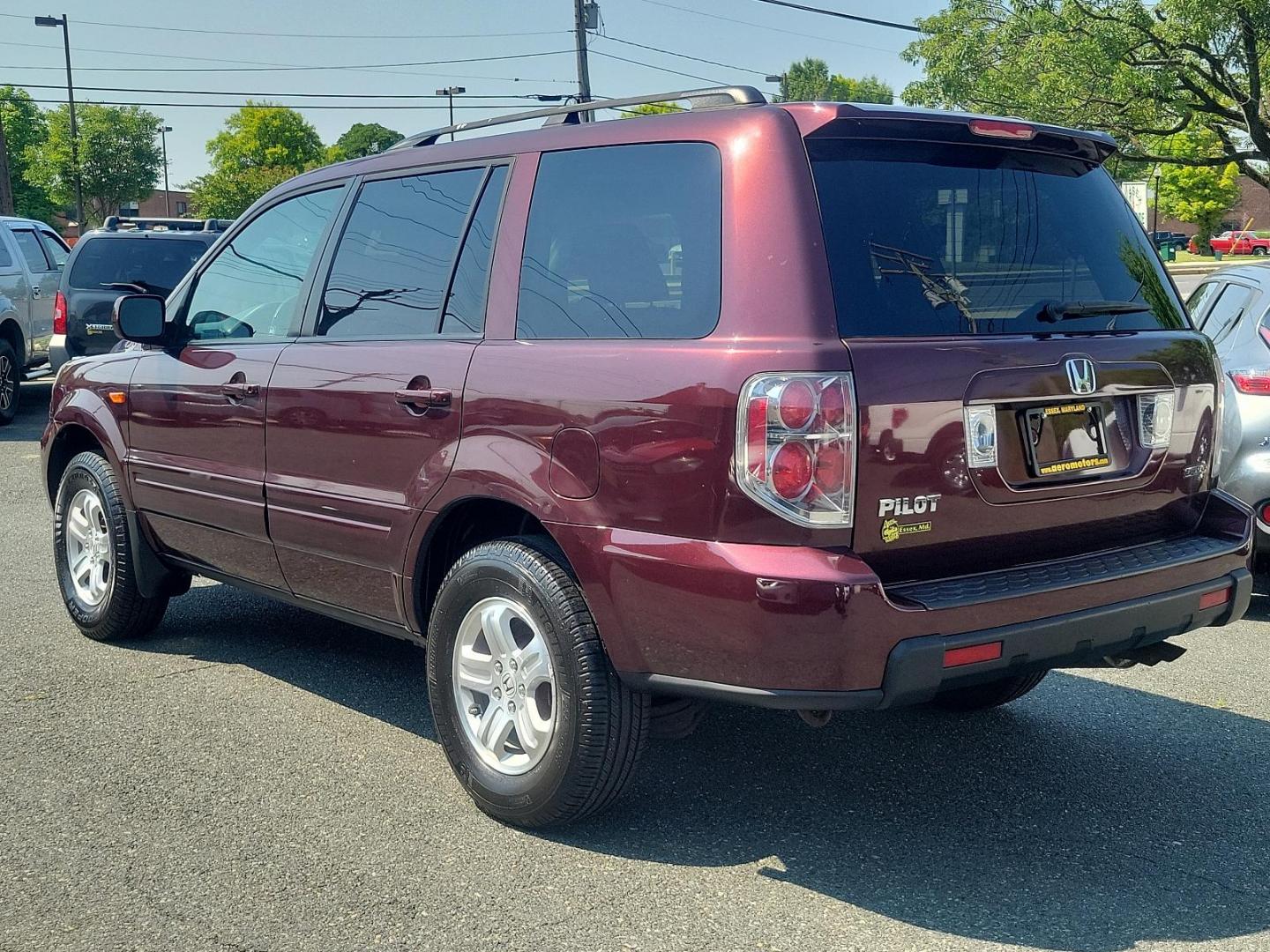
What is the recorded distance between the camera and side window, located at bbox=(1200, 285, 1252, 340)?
6.95m

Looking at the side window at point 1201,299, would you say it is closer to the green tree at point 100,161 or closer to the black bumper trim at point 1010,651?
the black bumper trim at point 1010,651

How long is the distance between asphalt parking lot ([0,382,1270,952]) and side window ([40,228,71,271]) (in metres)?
12.1

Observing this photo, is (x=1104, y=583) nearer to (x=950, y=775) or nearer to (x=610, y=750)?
(x=950, y=775)

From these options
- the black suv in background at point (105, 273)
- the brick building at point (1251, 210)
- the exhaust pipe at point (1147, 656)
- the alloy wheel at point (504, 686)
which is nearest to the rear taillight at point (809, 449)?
the alloy wheel at point (504, 686)

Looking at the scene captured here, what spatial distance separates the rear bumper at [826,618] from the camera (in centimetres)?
312

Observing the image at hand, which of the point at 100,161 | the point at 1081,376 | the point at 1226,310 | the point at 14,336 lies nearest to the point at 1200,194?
the point at 100,161

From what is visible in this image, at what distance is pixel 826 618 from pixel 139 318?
3251 mm

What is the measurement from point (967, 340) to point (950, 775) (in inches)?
61.6

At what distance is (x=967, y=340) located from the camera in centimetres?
340

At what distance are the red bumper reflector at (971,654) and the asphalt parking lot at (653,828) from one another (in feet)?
2.06

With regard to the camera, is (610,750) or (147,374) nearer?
(610,750)

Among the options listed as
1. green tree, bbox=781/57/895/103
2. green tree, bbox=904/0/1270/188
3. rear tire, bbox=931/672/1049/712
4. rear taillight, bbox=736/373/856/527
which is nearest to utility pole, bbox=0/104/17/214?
green tree, bbox=904/0/1270/188

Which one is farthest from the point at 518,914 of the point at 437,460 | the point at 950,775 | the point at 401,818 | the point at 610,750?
the point at 950,775

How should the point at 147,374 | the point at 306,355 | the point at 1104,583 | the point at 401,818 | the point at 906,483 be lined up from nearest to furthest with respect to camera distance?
the point at 906,483, the point at 1104,583, the point at 401,818, the point at 306,355, the point at 147,374
